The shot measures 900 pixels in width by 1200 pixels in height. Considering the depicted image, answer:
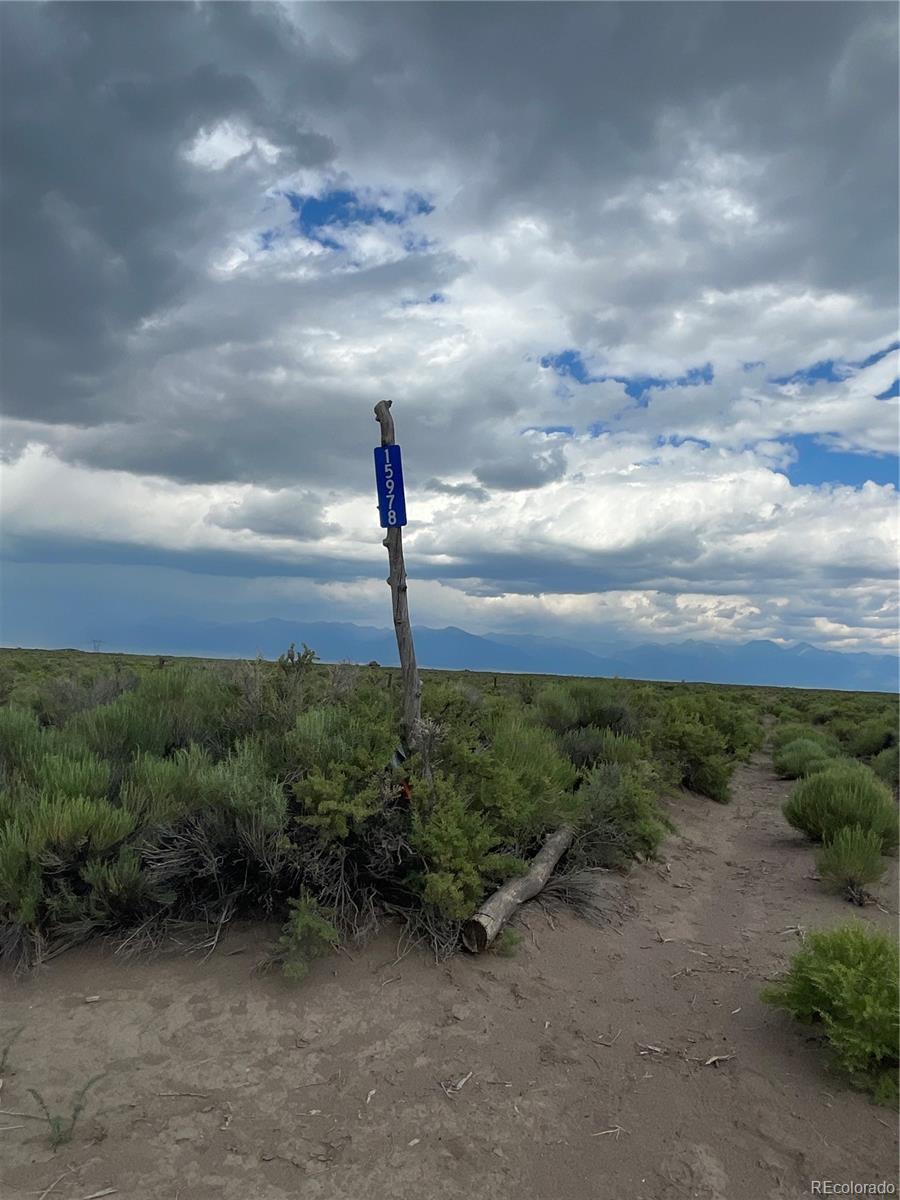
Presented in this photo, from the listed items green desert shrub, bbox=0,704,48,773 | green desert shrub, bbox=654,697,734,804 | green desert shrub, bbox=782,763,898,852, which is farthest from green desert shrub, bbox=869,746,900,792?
green desert shrub, bbox=0,704,48,773

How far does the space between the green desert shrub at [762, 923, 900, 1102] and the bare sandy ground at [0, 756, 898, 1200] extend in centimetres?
18

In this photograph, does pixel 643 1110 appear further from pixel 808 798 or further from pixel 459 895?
pixel 808 798

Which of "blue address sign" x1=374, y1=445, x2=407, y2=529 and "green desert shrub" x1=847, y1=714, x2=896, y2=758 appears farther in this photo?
"green desert shrub" x1=847, y1=714, x2=896, y2=758

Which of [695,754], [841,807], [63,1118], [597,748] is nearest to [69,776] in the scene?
[63,1118]

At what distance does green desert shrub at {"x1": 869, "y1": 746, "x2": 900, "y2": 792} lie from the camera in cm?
1509

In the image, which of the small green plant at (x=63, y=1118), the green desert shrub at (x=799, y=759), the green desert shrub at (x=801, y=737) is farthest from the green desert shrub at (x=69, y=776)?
the green desert shrub at (x=801, y=737)

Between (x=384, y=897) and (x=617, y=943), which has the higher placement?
(x=384, y=897)

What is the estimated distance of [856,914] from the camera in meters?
7.59

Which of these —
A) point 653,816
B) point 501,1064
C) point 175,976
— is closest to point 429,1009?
point 501,1064

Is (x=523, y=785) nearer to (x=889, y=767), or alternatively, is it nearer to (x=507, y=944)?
(x=507, y=944)

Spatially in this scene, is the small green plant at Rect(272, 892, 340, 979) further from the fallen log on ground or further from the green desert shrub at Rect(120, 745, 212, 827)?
the green desert shrub at Rect(120, 745, 212, 827)

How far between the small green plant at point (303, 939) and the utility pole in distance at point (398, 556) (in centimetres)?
192

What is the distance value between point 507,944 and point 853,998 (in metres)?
2.41

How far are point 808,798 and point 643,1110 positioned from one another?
7343mm
